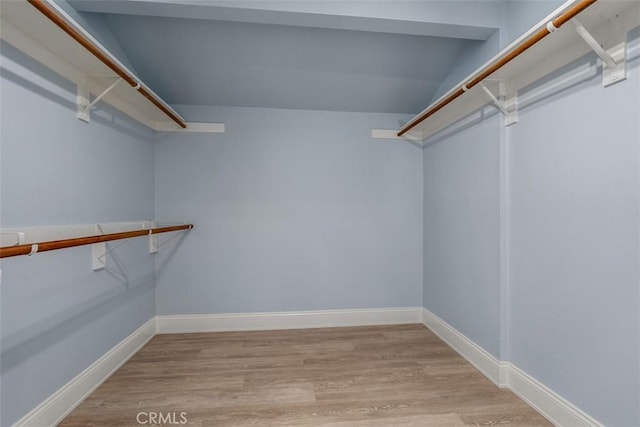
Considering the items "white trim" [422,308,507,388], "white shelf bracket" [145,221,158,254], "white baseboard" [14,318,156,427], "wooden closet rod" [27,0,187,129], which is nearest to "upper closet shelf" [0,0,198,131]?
"wooden closet rod" [27,0,187,129]

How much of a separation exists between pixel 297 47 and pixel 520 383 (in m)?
2.71

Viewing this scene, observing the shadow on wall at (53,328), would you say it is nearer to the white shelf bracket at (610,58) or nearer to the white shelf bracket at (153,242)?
the white shelf bracket at (153,242)

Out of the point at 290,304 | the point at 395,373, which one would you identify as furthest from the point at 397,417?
the point at 290,304

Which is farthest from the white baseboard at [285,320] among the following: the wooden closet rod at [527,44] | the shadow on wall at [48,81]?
the wooden closet rod at [527,44]

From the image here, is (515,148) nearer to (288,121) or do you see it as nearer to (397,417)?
(397,417)

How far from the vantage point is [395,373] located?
6.25 feet

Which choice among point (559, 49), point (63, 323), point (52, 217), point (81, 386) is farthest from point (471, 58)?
point (81, 386)

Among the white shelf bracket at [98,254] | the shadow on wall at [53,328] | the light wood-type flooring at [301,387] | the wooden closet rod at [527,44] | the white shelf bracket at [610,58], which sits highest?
the wooden closet rod at [527,44]

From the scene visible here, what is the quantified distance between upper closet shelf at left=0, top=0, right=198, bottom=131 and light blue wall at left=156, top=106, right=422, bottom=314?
0.76m

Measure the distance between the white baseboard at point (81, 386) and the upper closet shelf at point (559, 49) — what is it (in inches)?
111

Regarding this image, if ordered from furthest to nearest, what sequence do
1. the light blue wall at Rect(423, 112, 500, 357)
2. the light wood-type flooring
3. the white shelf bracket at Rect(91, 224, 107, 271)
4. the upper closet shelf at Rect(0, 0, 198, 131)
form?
the light blue wall at Rect(423, 112, 500, 357) < the white shelf bracket at Rect(91, 224, 107, 271) < the light wood-type flooring < the upper closet shelf at Rect(0, 0, 198, 131)

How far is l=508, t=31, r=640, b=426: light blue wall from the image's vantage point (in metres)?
1.12

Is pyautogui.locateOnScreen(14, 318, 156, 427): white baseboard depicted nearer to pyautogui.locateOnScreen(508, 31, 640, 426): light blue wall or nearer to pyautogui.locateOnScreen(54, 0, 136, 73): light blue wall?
pyautogui.locateOnScreen(54, 0, 136, 73): light blue wall

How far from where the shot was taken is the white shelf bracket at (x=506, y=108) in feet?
5.55
